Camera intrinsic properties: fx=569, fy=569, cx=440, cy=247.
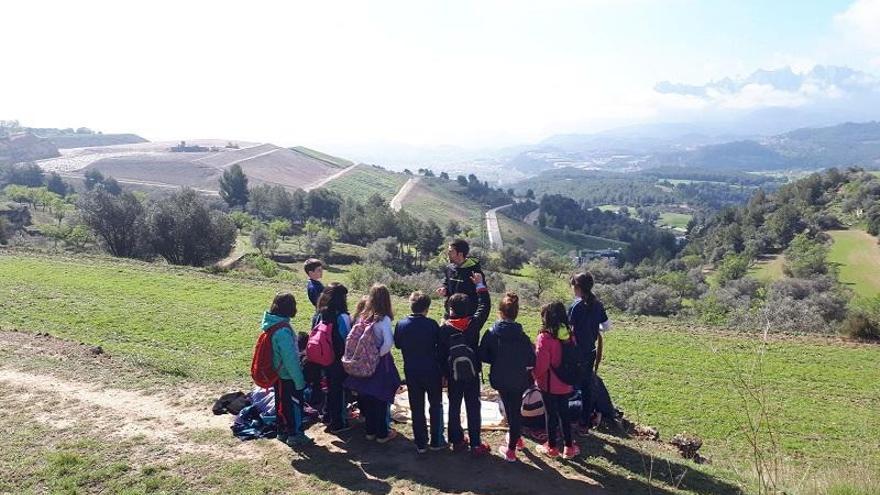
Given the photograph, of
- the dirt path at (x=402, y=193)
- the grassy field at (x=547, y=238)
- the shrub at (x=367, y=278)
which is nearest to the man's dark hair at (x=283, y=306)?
the shrub at (x=367, y=278)

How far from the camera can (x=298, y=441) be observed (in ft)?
27.9

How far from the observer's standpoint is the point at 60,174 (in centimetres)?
12719

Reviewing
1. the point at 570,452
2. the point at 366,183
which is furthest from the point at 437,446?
the point at 366,183

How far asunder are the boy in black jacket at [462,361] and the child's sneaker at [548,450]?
83 centimetres

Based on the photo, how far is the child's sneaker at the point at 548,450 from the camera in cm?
827

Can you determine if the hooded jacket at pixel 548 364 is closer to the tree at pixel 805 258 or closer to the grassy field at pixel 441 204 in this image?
the tree at pixel 805 258

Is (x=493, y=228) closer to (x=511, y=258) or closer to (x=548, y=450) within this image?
(x=511, y=258)

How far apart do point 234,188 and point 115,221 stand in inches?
2748

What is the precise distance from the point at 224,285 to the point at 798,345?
2210 centimetres

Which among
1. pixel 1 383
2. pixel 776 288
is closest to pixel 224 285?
pixel 1 383

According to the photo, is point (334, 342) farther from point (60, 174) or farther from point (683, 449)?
point (60, 174)

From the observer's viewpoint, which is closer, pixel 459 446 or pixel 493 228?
pixel 459 446

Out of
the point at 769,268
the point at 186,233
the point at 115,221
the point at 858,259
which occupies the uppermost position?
the point at 115,221

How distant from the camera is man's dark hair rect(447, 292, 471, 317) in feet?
25.8
